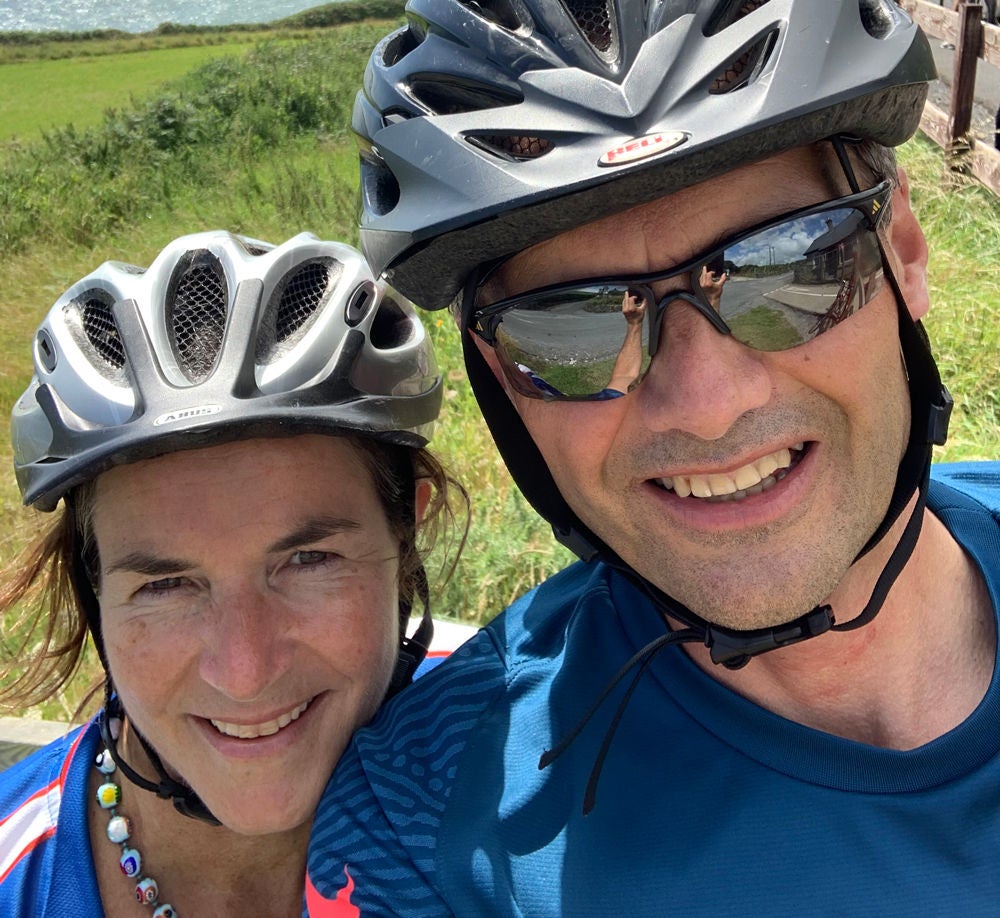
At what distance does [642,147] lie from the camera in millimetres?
1609

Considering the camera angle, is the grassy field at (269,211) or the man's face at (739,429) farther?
the grassy field at (269,211)

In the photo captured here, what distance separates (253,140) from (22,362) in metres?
7.23

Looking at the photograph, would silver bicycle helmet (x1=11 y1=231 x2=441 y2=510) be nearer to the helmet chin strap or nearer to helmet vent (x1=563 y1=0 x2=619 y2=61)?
the helmet chin strap

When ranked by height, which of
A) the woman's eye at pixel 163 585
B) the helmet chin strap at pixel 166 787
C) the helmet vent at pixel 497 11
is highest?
the helmet vent at pixel 497 11

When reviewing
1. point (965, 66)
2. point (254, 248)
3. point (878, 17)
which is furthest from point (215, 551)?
point (965, 66)

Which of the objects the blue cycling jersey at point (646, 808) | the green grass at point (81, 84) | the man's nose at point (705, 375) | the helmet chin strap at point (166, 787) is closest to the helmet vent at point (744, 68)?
the man's nose at point (705, 375)

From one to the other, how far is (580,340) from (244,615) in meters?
0.91

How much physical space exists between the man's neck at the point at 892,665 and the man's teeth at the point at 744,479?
30cm

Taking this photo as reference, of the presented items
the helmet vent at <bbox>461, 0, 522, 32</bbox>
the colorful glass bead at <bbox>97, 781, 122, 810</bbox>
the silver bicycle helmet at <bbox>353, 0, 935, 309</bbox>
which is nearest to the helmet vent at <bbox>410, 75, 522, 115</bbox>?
the silver bicycle helmet at <bbox>353, 0, 935, 309</bbox>

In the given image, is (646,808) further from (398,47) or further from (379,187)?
(398,47)

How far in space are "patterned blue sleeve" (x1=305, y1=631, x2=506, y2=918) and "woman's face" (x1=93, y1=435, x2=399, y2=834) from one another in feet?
0.49

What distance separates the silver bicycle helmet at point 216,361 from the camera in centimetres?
219

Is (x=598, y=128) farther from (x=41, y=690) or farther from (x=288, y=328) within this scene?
(x=41, y=690)

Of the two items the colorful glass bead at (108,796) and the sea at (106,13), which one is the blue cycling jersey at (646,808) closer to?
the colorful glass bead at (108,796)
